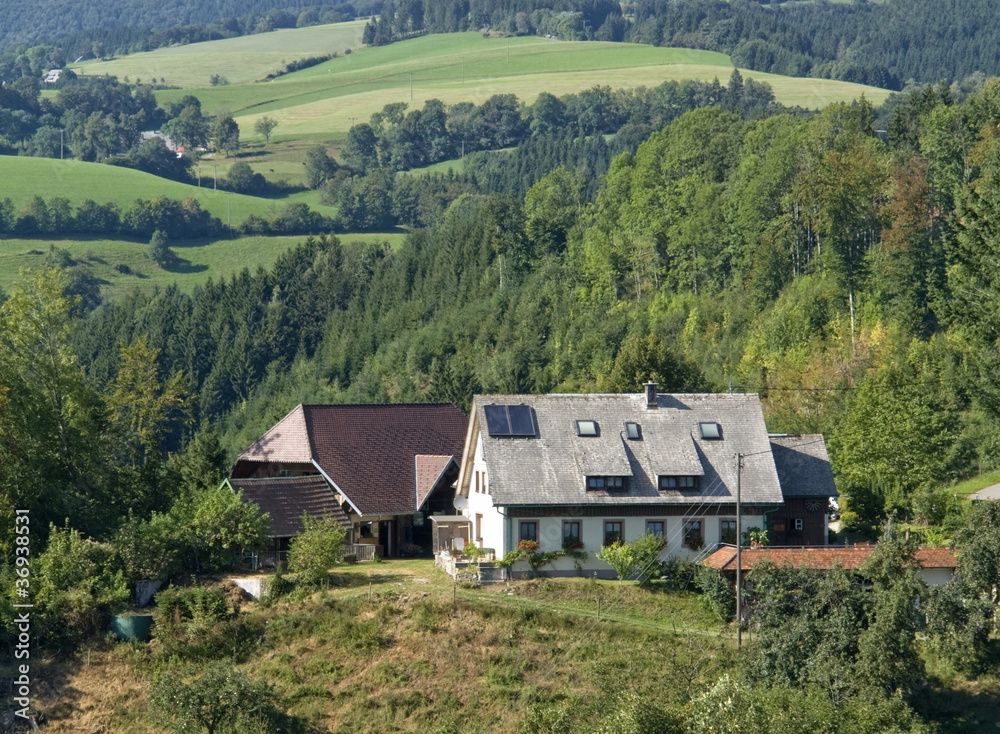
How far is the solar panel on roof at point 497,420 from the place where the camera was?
59894 millimetres

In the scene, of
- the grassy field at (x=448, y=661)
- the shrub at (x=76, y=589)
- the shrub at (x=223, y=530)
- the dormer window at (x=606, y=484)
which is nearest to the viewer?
the grassy field at (x=448, y=661)

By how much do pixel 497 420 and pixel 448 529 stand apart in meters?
5.80

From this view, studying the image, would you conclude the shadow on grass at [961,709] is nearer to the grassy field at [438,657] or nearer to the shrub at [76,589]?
the grassy field at [438,657]

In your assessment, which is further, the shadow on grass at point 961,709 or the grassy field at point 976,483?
the grassy field at point 976,483

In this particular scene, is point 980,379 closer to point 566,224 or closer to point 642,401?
point 642,401

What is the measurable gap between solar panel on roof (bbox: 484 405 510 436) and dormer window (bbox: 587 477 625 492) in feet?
13.1

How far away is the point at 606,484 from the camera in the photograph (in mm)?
58281

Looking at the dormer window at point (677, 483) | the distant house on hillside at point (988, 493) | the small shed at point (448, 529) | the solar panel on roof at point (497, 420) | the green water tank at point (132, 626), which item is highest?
the solar panel on roof at point (497, 420)

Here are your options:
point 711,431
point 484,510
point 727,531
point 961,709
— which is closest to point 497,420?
point 484,510

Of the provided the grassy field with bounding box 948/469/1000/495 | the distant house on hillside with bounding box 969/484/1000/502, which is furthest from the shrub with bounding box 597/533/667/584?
the grassy field with bounding box 948/469/1000/495

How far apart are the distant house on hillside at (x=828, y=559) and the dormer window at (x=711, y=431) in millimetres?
6723

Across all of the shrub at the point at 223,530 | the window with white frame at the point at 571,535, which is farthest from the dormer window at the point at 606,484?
the shrub at the point at 223,530

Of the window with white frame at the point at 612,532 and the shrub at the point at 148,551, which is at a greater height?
the window with white frame at the point at 612,532

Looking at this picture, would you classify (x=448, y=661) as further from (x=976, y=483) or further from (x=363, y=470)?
(x=976, y=483)
